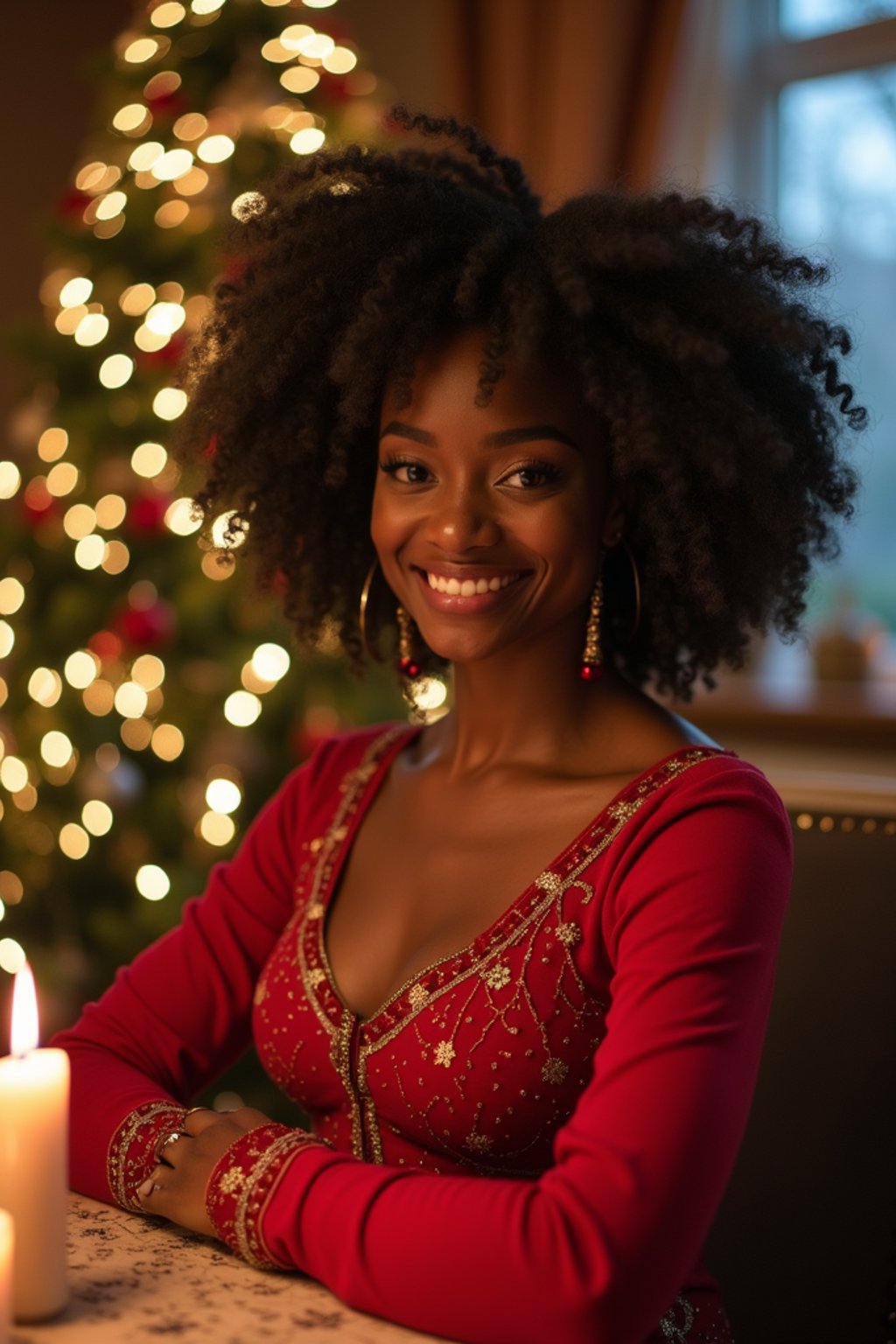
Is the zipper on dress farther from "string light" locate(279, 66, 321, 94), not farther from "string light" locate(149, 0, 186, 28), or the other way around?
"string light" locate(149, 0, 186, 28)

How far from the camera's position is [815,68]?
3.40 meters

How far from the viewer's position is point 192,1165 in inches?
48.1

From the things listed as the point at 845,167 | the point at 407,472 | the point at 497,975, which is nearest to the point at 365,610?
the point at 407,472

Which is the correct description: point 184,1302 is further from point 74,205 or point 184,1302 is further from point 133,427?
point 74,205

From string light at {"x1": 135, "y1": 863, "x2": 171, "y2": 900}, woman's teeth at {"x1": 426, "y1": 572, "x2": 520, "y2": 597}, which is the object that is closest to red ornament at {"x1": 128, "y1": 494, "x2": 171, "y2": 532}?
string light at {"x1": 135, "y1": 863, "x2": 171, "y2": 900}

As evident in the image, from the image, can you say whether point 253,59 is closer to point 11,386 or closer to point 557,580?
point 11,386

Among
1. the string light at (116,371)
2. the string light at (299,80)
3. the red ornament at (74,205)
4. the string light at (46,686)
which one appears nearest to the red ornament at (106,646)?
the string light at (46,686)

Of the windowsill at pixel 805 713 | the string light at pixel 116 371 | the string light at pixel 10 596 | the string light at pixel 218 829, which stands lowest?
the string light at pixel 218 829

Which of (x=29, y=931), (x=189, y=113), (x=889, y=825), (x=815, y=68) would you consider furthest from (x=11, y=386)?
(x=889, y=825)

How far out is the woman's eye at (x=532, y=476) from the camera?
1416mm

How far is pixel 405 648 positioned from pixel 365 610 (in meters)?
0.06

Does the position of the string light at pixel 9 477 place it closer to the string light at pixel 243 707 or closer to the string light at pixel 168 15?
the string light at pixel 243 707

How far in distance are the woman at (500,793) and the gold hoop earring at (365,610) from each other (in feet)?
0.03

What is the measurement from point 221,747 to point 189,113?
1.26 meters
